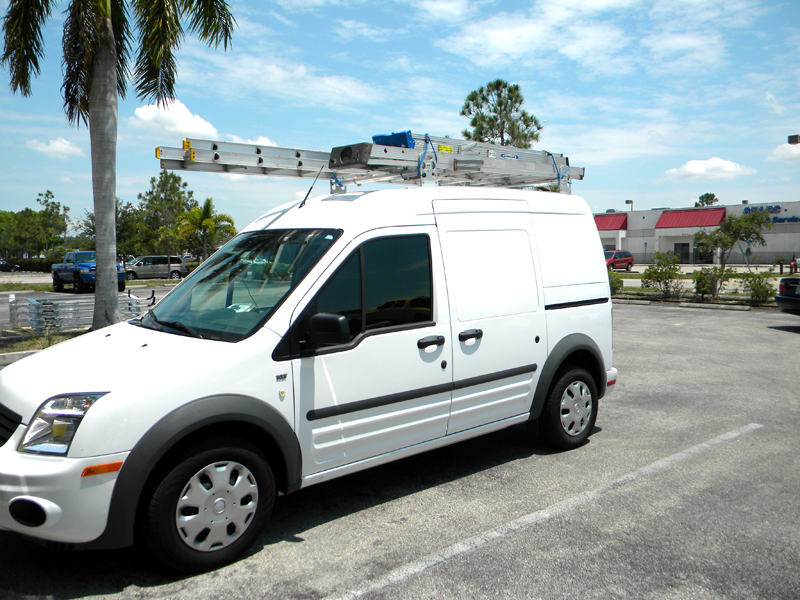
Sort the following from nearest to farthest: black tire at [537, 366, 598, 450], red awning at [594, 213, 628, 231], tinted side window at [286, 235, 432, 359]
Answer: tinted side window at [286, 235, 432, 359]
black tire at [537, 366, 598, 450]
red awning at [594, 213, 628, 231]

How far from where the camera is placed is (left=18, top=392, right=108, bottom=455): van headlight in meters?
2.88

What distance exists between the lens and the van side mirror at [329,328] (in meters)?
3.32

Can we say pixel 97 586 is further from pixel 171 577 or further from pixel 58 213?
pixel 58 213

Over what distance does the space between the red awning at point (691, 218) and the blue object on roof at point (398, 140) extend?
57.4m

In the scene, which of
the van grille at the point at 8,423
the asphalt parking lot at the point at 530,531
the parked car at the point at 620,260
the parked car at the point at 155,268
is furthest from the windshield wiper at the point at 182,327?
the parked car at the point at 620,260

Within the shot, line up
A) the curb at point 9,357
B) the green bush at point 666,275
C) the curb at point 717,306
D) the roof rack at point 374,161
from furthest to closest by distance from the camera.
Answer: the green bush at point 666,275
the curb at point 717,306
the curb at point 9,357
the roof rack at point 374,161

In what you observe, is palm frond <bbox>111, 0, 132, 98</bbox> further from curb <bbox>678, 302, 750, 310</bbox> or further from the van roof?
curb <bbox>678, 302, 750, 310</bbox>

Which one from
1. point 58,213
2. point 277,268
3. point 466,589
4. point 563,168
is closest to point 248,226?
point 277,268

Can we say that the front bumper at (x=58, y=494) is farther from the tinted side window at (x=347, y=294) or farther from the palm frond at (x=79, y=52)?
the palm frond at (x=79, y=52)

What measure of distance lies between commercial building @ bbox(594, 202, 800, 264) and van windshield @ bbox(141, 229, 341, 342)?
5083 centimetres

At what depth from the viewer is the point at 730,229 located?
29.5m

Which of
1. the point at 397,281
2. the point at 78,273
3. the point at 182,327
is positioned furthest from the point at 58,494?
the point at 78,273

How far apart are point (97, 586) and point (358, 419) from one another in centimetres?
162

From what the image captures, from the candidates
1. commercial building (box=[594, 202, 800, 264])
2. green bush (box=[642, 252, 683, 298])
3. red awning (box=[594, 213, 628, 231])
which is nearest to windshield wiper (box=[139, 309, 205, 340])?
green bush (box=[642, 252, 683, 298])
